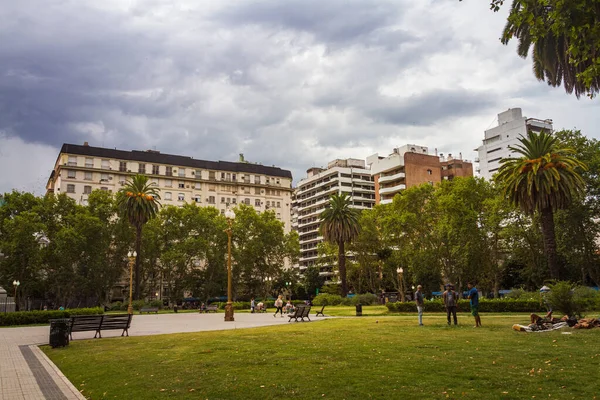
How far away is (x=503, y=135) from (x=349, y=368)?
8870cm

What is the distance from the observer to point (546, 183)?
35438 millimetres

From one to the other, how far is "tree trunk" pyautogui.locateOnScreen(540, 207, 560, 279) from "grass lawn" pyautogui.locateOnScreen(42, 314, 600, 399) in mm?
22938

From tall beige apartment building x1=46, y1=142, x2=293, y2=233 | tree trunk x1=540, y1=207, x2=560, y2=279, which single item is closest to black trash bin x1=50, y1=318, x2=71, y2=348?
tree trunk x1=540, y1=207, x2=560, y2=279

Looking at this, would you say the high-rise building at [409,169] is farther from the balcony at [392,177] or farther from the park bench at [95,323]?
the park bench at [95,323]

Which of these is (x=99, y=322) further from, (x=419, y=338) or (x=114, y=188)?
(x=114, y=188)

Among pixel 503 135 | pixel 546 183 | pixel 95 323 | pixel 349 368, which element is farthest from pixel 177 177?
pixel 349 368

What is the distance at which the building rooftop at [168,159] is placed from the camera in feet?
267

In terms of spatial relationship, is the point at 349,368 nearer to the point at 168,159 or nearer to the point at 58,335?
the point at 58,335

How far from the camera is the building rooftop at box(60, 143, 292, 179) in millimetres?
81500

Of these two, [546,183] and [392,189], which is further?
[392,189]

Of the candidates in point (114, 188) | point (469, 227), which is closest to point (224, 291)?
point (114, 188)

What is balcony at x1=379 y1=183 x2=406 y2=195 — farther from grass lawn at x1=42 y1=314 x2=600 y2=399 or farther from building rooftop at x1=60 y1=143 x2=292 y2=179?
grass lawn at x1=42 y1=314 x2=600 y2=399

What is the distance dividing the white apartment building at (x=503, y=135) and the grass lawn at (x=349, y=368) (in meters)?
78.9

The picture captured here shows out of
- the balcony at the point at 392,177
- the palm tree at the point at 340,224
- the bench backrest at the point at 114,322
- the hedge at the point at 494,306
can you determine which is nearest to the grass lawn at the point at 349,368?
the bench backrest at the point at 114,322
